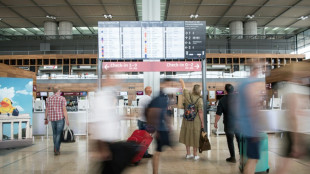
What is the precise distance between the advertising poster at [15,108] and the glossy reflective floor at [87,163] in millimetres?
476

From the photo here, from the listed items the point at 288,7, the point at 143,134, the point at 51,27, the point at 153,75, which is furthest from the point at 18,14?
the point at 288,7

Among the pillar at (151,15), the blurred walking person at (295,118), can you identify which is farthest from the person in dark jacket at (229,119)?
the pillar at (151,15)

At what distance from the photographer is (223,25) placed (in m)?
22.0

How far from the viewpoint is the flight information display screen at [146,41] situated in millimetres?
6137

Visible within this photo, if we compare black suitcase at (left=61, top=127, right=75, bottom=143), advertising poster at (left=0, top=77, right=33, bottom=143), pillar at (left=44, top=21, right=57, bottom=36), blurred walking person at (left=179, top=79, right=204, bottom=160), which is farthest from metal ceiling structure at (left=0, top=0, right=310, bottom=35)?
blurred walking person at (left=179, top=79, right=204, bottom=160)

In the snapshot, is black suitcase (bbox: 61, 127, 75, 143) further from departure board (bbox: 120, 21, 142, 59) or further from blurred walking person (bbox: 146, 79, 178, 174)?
blurred walking person (bbox: 146, 79, 178, 174)

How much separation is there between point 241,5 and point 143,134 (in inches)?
638

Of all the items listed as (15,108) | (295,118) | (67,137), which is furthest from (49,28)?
(295,118)

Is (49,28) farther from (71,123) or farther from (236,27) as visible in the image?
(236,27)

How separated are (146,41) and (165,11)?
1342 centimetres

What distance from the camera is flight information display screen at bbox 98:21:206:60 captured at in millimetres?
6137

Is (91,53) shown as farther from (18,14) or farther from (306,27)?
(306,27)

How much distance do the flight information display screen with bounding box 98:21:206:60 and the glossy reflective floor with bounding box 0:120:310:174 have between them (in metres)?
2.55

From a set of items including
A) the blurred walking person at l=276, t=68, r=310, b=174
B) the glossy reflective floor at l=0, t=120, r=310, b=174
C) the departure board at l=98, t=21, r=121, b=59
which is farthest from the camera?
the departure board at l=98, t=21, r=121, b=59
